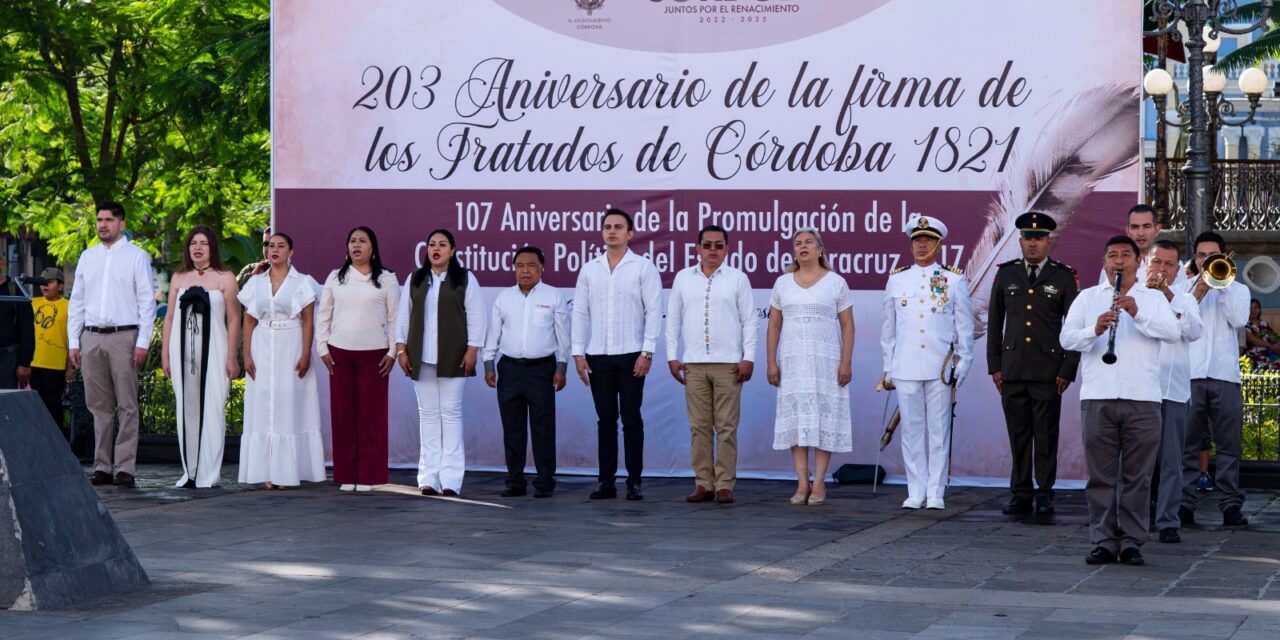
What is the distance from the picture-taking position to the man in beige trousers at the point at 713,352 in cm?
1125

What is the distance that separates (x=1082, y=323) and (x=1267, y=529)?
230 centimetres

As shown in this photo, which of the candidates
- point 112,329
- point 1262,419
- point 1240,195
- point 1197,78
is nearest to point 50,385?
point 112,329

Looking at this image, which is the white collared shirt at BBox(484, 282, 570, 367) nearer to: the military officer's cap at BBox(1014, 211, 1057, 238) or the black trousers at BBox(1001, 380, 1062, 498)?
the black trousers at BBox(1001, 380, 1062, 498)

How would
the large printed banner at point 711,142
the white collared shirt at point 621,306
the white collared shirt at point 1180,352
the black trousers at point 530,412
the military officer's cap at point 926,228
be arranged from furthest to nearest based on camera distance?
the large printed banner at point 711,142
the black trousers at point 530,412
the white collared shirt at point 621,306
the military officer's cap at point 926,228
the white collared shirt at point 1180,352

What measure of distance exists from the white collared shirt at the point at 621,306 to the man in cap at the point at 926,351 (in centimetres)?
150

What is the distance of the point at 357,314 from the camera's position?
11.7 metres

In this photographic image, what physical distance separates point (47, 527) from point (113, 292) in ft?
16.7

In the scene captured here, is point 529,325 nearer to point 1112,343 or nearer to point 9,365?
point 9,365

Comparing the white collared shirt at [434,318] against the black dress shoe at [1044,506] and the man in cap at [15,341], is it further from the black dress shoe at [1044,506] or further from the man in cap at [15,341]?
the black dress shoe at [1044,506]

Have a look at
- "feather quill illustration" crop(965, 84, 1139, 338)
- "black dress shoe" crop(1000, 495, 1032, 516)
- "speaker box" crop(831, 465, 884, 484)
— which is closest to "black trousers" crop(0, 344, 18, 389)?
"speaker box" crop(831, 465, 884, 484)

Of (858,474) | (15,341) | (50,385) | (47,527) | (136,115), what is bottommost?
(858,474)

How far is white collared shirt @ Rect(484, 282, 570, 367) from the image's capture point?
11.6 meters

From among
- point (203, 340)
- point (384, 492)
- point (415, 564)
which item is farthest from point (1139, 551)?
point (203, 340)

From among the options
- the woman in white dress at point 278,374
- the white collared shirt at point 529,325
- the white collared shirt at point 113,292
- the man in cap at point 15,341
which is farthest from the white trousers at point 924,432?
the man in cap at point 15,341
